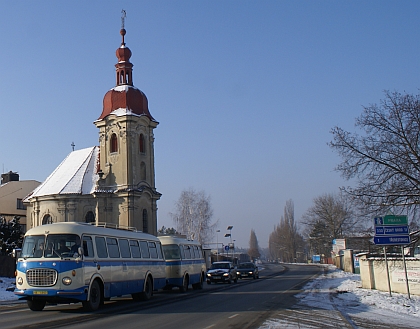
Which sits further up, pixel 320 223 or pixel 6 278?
pixel 320 223

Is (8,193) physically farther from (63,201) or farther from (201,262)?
(201,262)

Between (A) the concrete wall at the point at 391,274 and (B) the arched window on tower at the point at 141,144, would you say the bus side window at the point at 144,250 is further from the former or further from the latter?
(B) the arched window on tower at the point at 141,144

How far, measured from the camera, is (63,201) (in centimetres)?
5234

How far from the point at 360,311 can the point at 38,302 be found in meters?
10.7

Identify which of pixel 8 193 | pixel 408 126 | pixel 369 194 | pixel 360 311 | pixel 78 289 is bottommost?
pixel 360 311

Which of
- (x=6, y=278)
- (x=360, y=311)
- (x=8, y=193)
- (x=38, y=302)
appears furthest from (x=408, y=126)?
(x=8, y=193)

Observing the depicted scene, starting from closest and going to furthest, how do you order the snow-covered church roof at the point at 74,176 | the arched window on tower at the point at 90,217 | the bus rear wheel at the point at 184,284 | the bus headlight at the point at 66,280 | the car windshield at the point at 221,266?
1. the bus headlight at the point at 66,280
2. the bus rear wheel at the point at 184,284
3. the car windshield at the point at 221,266
4. the arched window on tower at the point at 90,217
5. the snow-covered church roof at the point at 74,176

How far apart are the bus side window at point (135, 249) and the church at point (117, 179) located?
95.9 feet

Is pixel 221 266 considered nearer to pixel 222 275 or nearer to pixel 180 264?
pixel 222 275

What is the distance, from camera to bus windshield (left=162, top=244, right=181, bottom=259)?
27.6 metres

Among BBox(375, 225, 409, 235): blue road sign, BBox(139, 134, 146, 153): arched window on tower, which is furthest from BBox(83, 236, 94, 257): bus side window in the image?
BBox(139, 134, 146, 153): arched window on tower

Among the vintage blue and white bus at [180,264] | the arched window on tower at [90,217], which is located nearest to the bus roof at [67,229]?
the vintage blue and white bus at [180,264]

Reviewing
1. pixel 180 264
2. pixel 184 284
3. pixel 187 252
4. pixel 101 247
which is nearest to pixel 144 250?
pixel 101 247

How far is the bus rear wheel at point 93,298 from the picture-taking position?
1692cm
